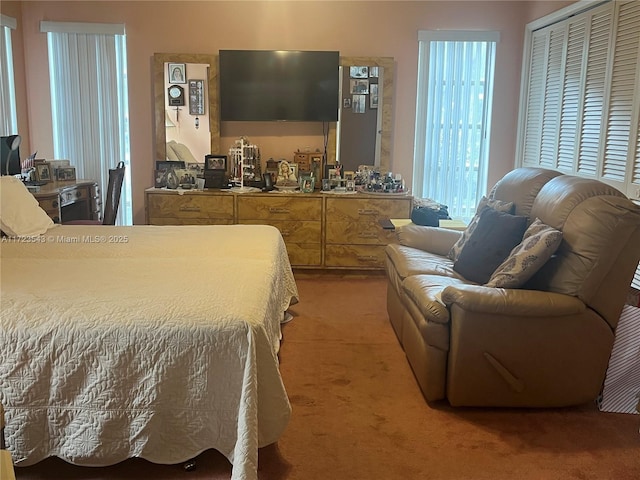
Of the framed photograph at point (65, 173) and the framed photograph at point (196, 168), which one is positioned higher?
the framed photograph at point (196, 168)

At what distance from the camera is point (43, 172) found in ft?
16.0

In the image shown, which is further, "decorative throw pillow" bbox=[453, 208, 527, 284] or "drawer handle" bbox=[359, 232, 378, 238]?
"drawer handle" bbox=[359, 232, 378, 238]

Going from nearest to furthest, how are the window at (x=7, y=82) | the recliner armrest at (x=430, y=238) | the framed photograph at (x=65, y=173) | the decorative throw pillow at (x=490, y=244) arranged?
1. the decorative throw pillow at (x=490, y=244)
2. the recliner armrest at (x=430, y=238)
3. the window at (x=7, y=82)
4. the framed photograph at (x=65, y=173)

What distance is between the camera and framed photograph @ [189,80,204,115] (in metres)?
5.21

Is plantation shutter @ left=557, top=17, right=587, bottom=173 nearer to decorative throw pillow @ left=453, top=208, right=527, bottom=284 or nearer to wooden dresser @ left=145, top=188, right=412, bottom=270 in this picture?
wooden dresser @ left=145, top=188, right=412, bottom=270

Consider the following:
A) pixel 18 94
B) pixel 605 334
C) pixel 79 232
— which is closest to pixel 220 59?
pixel 18 94

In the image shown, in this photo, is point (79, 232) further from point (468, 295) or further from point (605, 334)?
point (605, 334)

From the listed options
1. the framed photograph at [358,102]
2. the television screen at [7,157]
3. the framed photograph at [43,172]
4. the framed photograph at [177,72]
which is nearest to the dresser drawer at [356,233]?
the framed photograph at [358,102]

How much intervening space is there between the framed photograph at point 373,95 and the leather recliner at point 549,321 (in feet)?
8.68

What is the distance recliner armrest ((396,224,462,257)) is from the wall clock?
8.35 ft

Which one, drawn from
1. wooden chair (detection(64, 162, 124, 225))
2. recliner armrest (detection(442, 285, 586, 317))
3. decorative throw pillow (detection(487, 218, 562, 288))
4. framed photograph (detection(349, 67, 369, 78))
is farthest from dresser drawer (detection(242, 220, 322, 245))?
recliner armrest (detection(442, 285, 586, 317))

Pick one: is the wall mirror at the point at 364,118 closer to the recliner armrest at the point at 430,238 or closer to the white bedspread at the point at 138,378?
the recliner armrest at the point at 430,238

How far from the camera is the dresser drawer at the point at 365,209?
4980 mm

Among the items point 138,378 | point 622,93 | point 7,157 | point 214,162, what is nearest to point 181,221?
point 214,162
